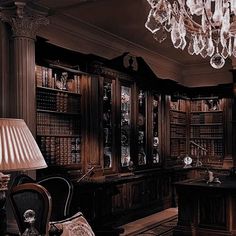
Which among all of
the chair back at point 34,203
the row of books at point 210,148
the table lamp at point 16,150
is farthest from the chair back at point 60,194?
the row of books at point 210,148


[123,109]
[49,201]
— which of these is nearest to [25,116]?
[49,201]

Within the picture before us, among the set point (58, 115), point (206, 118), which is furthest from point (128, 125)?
point (206, 118)

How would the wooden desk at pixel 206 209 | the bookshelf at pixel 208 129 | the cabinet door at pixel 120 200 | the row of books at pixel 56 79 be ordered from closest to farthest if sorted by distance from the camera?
the row of books at pixel 56 79
the wooden desk at pixel 206 209
the cabinet door at pixel 120 200
the bookshelf at pixel 208 129

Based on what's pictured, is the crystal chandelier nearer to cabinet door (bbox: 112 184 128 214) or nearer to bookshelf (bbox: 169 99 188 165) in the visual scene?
cabinet door (bbox: 112 184 128 214)

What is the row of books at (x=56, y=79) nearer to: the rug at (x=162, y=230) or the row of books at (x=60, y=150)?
the row of books at (x=60, y=150)

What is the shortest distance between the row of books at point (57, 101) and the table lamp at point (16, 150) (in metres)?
3.01

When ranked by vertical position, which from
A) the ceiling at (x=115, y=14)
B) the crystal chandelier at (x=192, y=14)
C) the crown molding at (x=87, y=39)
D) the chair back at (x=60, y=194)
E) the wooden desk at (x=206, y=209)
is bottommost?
the wooden desk at (x=206, y=209)

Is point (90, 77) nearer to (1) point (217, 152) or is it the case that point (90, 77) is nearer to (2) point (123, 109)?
(2) point (123, 109)

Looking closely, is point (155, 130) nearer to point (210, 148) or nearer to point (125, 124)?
point (125, 124)

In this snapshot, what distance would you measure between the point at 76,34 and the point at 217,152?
13.6 feet

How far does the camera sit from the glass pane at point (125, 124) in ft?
21.0

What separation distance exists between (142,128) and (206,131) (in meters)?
2.16

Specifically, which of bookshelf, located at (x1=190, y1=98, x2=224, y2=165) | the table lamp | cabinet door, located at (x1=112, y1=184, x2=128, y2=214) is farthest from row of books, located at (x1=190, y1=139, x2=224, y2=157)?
the table lamp

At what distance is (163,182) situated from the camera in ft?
24.3
